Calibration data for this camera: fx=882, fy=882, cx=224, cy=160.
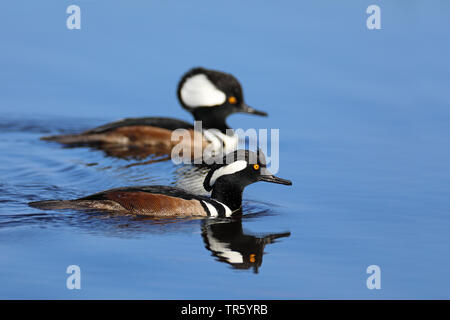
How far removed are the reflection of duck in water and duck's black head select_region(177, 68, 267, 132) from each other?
16.1 feet

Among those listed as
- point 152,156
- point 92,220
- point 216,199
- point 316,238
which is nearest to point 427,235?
point 316,238

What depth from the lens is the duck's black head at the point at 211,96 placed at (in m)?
15.1

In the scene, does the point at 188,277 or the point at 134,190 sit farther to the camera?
the point at 134,190

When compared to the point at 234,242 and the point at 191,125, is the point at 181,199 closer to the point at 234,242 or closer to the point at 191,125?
the point at 234,242

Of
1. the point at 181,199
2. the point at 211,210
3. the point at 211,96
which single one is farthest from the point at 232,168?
the point at 211,96

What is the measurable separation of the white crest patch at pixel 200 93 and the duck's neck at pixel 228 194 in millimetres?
4531

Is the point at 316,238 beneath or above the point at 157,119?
beneath

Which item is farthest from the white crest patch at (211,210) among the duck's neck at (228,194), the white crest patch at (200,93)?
the white crest patch at (200,93)

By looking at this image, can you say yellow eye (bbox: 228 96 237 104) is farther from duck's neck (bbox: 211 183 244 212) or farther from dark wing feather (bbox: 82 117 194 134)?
duck's neck (bbox: 211 183 244 212)

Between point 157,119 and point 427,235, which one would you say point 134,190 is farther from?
point 157,119

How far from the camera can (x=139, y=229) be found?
9820 mm

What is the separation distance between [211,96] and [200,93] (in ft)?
0.64

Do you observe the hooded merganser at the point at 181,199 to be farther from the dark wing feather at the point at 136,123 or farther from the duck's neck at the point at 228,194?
the dark wing feather at the point at 136,123

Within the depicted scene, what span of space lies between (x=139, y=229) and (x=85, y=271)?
148 cm
